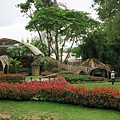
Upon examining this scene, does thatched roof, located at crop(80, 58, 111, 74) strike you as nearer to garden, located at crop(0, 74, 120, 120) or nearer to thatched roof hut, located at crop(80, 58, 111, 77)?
thatched roof hut, located at crop(80, 58, 111, 77)

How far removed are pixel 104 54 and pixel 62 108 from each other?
2251cm

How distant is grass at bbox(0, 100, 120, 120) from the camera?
25.7ft

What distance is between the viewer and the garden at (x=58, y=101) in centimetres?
827

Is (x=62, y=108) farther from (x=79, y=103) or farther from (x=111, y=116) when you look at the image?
(x=111, y=116)

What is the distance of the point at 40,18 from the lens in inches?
1017

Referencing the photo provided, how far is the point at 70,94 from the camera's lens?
31.5 ft

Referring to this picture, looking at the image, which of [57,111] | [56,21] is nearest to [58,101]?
[57,111]

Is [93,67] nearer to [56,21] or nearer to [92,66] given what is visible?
[92,66]

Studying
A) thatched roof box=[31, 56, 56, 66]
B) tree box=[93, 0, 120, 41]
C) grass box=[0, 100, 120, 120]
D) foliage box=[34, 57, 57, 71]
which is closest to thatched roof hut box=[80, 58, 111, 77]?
foliage box=[34, 57, 57, 71]

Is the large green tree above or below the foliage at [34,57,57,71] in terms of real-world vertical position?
above

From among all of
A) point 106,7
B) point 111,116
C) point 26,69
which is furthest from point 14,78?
point 26,69

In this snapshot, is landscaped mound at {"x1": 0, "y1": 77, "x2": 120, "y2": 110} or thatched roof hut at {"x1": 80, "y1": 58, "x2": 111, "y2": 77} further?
thatched roof hut at {"x1": 80, "y1": 58, "x2": 111, "y2": 77}

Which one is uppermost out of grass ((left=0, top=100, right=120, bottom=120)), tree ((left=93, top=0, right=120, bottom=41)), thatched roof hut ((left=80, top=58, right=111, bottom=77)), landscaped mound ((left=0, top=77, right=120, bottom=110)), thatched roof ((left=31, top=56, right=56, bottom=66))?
tree ((left=93, top=0, right=120, bottom=41))

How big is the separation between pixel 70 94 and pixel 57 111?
4.03 feet
